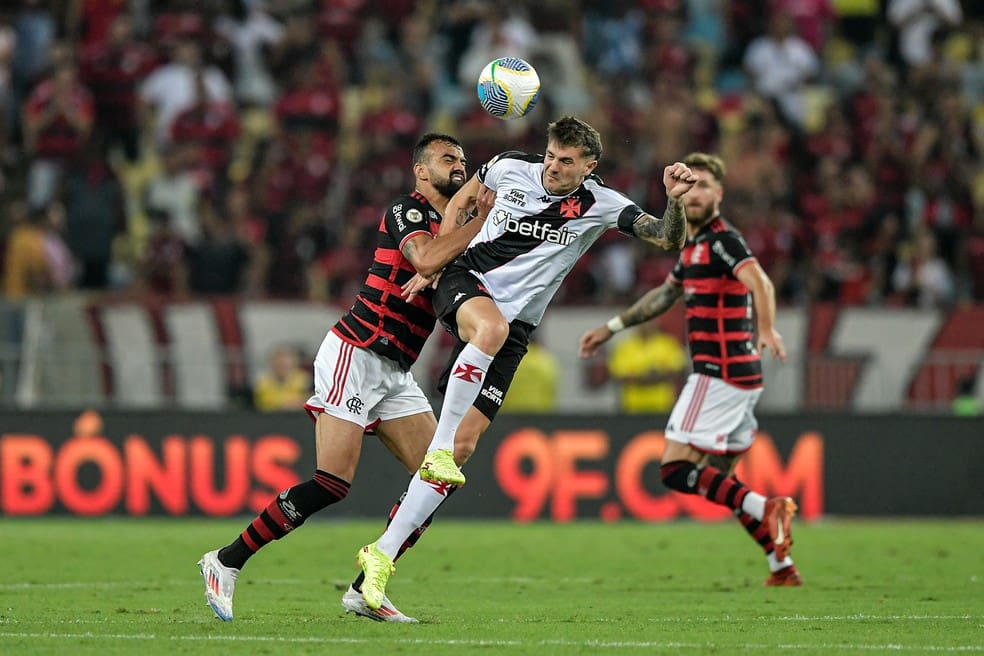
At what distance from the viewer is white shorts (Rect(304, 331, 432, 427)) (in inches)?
352

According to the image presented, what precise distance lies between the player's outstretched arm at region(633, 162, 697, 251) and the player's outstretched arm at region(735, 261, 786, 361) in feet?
6.77

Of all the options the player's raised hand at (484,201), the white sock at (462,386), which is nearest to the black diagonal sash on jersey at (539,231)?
the player's raised hand at (484,201)

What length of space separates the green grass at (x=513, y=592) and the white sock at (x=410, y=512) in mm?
439

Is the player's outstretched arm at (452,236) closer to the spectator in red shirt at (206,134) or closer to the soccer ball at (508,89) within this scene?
the soccer ball at (508,89)

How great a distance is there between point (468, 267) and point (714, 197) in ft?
9.80

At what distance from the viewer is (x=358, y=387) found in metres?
8.99

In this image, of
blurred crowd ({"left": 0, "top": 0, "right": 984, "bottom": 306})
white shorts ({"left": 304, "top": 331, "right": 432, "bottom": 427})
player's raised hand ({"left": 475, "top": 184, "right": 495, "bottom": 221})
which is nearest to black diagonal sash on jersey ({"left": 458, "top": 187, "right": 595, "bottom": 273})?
player's raised hand ({"left": 475, "top": 184, "right": 495, "bottom": 221})

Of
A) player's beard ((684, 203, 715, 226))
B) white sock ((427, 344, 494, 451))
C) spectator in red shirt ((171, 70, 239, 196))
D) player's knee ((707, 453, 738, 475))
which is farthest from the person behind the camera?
spectator in red shirt ((171, 70, 239, 196))

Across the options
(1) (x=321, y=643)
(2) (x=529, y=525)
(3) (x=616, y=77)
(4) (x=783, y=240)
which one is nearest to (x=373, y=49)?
(3) (x=616, y=77)

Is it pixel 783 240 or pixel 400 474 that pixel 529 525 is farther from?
pixel 783 240

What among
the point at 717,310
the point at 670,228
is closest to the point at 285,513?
the point at 670,228

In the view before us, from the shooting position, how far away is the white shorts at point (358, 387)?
894 centimetres

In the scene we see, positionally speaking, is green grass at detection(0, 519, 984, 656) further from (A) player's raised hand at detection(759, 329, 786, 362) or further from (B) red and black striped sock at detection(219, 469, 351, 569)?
(A) player's raised hand at detection(759, 329, 786, 362)

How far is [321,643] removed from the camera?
7.71m
